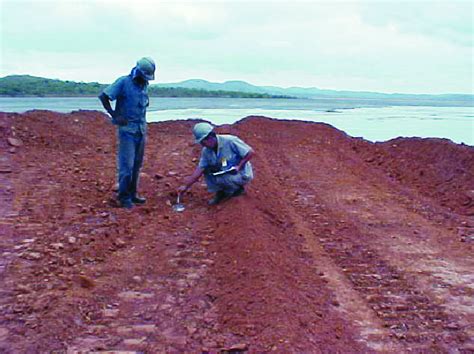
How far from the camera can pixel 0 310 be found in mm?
→ 4688

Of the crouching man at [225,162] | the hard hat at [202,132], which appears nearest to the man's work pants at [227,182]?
the crouching man at [225,162]

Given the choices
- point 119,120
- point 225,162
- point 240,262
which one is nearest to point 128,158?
point 119,120

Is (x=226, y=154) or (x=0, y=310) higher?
Result: (x=226, y=154)

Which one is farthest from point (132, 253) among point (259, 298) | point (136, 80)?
point (136, 80)

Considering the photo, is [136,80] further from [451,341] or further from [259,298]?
[451,341]

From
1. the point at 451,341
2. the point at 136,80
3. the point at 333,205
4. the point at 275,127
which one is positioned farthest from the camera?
the point at 275,127

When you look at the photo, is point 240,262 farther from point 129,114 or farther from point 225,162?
point 129,114

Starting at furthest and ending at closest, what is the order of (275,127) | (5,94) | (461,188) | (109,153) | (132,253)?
1. (5,94)
2. (275,127)
3. (109,153)
4. (461,188)
5. (132,253)

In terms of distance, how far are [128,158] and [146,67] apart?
107 centimetres

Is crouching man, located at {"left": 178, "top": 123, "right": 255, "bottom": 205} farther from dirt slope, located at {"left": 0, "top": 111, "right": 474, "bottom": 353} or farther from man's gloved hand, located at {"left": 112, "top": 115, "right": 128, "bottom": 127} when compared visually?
man's gloved hand, located at {"left": 112, "top": 115, "right": 128, "bottom": 127}

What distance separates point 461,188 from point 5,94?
95.1 ft

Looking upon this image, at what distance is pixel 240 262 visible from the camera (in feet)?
18.4

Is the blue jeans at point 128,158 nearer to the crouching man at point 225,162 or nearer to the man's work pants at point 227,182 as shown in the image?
the crouching man at point 225,162

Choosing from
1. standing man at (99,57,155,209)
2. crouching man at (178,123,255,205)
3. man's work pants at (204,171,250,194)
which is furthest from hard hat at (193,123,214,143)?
standing man at (99,57,155,209)
